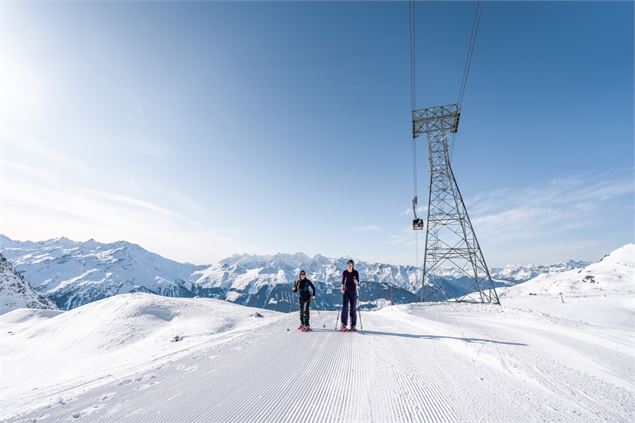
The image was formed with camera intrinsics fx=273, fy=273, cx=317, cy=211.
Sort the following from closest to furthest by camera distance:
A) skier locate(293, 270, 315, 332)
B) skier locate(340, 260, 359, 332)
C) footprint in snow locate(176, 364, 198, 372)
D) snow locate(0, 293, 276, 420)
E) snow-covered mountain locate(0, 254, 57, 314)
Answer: footprint in snow locate(176, 364, 198, 372) → skier locate(340, 260, 359, 332) → skier locate(293, 270, 315, 332) → snow locate(0, 293, 276, 420) → snow-covered mountain locate(0, 254, 57, 314)

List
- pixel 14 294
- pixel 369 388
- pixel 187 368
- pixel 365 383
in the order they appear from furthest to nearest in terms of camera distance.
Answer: pixel 14 294, pixel 187 368, pixel 365 383, pixel 369 388

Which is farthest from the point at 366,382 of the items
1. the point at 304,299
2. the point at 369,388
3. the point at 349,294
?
the point at 304,299

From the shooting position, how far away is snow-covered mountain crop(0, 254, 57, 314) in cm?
8006

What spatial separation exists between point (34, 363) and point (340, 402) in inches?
653

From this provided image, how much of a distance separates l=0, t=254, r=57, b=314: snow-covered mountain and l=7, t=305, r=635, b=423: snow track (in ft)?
356

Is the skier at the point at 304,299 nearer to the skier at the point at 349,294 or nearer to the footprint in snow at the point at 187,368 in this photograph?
the skier at the point at 349,294

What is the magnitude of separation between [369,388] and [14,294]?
12834 cm

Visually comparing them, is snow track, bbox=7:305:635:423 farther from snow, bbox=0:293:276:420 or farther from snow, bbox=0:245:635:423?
snow, bbox=0:293:276:420

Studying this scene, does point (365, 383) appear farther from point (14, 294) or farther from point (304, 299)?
point (14, 294)

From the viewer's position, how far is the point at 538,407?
2980 millimetres

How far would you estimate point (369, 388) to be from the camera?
3.60 metres

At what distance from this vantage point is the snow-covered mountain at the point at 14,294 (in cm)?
8006

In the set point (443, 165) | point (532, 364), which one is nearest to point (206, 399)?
point (532, 364)

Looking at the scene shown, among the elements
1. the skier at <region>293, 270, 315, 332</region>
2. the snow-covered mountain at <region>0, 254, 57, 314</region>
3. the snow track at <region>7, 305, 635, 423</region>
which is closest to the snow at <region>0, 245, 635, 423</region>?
the snow track at <region>7, 305, 635, 423</region>
